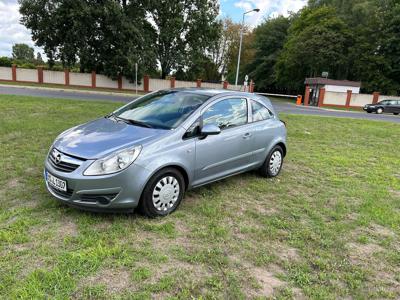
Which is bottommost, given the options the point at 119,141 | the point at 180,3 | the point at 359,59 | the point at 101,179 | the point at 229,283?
the point at 229,283

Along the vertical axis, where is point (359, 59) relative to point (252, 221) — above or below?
above

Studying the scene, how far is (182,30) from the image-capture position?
122 ft

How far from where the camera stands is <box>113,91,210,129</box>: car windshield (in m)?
4.35

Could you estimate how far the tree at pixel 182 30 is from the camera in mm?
35844

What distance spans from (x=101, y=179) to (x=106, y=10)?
1148 inches

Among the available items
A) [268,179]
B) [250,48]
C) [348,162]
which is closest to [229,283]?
[268,179]

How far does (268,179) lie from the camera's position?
577cm

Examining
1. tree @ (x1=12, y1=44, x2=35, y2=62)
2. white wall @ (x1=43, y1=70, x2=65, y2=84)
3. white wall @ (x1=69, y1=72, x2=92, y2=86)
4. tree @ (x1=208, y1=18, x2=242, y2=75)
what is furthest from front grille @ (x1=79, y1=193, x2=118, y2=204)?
tree @ (x1=12, y1=44, x2=35, y2=62)

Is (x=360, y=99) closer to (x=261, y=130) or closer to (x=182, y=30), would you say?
(x=182, y=30)

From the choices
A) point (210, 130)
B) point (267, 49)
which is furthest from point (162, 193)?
point (267, 49)

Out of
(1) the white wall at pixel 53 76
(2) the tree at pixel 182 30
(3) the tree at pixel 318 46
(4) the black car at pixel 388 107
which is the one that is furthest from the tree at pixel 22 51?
(4) the black car at pixel 388 107

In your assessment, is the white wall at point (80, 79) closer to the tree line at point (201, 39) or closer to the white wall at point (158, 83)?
the tree line at point (201, 39)

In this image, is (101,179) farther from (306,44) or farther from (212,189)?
(306,44)

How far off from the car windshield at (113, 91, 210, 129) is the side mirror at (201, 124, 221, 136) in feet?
1.04
